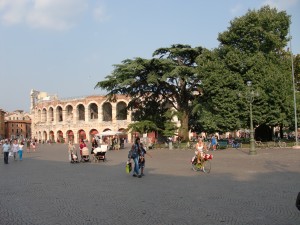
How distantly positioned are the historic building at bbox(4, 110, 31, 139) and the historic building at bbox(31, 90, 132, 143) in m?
51.2

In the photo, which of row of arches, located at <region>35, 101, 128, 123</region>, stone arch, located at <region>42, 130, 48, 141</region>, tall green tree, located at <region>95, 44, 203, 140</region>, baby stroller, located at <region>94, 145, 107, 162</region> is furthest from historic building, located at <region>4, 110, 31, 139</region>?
baby stroller, located at <region>94, 145, 107, 162</region>

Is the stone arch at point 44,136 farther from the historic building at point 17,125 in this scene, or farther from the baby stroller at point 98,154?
the baby stroller at point 98,154

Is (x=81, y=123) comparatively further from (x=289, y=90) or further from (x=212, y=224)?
(x=212, y=224)

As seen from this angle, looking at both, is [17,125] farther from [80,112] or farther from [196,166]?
[196,166]

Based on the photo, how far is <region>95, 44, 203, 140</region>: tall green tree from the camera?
3594cm

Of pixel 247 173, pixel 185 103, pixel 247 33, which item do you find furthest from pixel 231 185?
pixel 185 103

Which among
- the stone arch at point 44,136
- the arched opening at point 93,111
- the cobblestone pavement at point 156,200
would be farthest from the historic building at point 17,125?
the cobblestone pavement at point 156,200

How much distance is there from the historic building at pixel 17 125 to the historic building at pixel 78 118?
51.2 metres

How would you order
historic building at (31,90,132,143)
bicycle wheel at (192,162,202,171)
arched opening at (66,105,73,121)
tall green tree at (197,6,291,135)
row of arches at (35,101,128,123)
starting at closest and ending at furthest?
bicycle wheel at (192,162,202,171) < tall green tree at (197,6,291,135) < historic building at (31,90,132,143) < row of arches at (35,101,128,123) < arched opening at (66,105,73,121)

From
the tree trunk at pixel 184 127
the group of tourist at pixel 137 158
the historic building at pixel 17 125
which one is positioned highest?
the historic building at pixel 17 125

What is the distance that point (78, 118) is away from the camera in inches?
3250

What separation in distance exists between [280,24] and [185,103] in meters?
12.0

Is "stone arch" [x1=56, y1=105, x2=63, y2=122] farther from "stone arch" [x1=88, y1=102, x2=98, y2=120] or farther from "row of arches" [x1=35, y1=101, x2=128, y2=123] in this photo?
"stone arch" [x1=88, y1=102, x2=98, y2=120]

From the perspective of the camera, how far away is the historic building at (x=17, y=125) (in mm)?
137462
